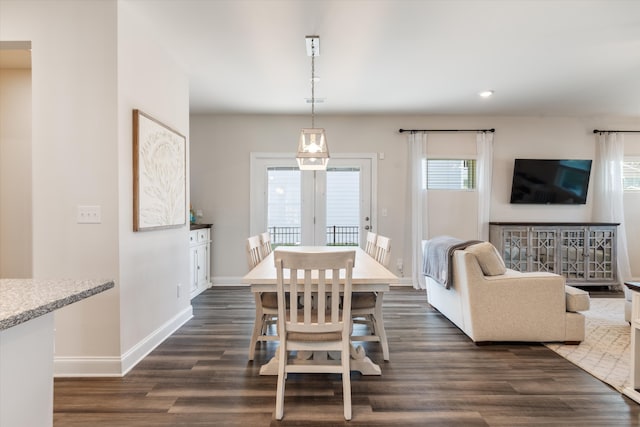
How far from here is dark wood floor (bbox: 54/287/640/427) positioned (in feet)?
6.31

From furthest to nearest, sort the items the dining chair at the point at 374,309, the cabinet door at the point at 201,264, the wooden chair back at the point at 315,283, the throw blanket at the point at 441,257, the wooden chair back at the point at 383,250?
the cabinet door at the point at 201,264 → the throw blanket at the point at 441,257 → the wooden chair back at the point at 383,250 → the dining chair at the point at 374,309 → the wooden chair back at the point at 315,283

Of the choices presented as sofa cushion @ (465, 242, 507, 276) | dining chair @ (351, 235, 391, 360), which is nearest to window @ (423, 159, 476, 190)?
sofa cushion @ (465, 242, 507, 276)

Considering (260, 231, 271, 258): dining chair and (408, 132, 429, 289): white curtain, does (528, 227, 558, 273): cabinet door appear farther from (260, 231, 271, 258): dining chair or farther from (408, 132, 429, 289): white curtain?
(260, 231, 271, 258): dining chair

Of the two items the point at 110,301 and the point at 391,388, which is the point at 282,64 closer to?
the point at 110,301

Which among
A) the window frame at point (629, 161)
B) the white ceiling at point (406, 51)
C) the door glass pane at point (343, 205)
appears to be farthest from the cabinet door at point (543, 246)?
the door glass pane at point (343, 205)

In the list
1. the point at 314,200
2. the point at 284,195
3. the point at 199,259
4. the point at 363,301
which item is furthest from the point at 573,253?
the point at 199,259

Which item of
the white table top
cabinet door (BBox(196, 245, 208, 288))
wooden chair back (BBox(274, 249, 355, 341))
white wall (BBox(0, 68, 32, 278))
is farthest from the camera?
cabinet door (BBox(196, 245, 208, 288))

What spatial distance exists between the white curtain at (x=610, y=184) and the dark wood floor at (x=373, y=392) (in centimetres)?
362

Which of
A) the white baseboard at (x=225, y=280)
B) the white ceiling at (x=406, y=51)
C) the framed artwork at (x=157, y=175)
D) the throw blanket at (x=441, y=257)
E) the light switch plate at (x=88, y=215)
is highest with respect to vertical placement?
the white ceiling at (x=406, y=51)

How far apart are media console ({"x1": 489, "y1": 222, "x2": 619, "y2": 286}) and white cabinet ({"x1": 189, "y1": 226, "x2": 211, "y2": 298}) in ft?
13.7

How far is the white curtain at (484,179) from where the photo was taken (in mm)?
5223

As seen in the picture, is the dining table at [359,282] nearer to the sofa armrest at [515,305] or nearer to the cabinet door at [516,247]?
the sofa armrest at [515,305]

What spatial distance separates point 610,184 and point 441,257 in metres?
3.85

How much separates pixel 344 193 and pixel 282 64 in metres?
2.37
